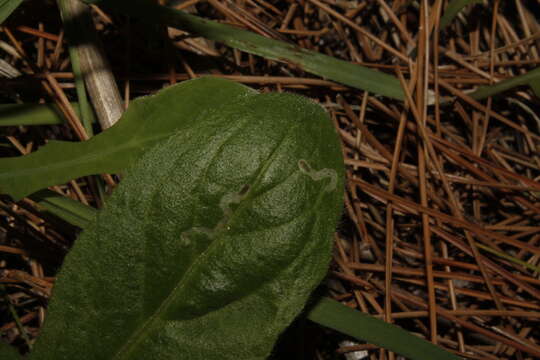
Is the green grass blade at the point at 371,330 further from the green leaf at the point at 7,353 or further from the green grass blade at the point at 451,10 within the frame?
the green grass blade at the point at 451,10

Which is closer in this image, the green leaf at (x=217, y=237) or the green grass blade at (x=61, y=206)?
the green leaf at (x=217, y=237)

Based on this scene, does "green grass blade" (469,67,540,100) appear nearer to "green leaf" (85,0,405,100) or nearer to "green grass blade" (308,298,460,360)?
"green leaf" (85,0,405,100)

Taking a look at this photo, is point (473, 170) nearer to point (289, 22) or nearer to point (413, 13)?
point (413, 13)

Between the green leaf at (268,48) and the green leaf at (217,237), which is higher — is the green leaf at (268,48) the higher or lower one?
the higher one

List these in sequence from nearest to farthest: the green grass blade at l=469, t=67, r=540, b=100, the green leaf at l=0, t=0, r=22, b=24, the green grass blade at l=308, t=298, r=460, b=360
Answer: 1. the green leaf at l=0, t=0, r=22, b=24
2. the green grass blade at l=308, t=298, r=460, b=360
3. the green grass blade at l=469, t=67, r=540, b=100

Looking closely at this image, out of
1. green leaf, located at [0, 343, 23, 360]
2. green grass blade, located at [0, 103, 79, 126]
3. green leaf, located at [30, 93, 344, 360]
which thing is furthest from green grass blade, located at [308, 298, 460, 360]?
green grass blade, located at [0, 103, 79, 126]

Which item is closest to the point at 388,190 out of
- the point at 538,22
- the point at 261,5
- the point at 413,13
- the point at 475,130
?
the point at 475,130

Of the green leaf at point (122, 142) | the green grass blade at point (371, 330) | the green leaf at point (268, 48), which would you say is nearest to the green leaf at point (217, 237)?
the green leaf at point (122, 142)

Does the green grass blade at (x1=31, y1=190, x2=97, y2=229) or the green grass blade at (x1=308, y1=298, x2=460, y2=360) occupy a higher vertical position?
the green grass blade at (x1=31, y1=190, x2=97, y2=229)
